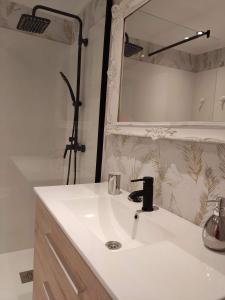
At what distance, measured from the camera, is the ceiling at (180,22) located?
84 centimetres

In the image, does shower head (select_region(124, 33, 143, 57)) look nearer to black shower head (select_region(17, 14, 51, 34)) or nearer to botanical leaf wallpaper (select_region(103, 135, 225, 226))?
botanical leaf wallpaper (select_region(103, 135, 225, 226))

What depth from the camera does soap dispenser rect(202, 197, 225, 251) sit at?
0.70 metres

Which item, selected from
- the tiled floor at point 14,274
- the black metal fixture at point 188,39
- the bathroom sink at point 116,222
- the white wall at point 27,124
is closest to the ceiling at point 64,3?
the white wall at point 27,124

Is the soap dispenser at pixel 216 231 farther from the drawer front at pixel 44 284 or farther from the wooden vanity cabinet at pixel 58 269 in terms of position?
the drawer front at pixel 44 284

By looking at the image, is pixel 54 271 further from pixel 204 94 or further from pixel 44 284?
pixel 204 94

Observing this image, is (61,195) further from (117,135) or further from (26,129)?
(26,129)

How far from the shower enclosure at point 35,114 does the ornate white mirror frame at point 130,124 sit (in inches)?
11.9

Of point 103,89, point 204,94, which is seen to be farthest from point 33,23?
point 204,94

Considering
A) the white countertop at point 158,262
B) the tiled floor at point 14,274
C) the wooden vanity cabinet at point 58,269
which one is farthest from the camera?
the tiled floor at point 14,274

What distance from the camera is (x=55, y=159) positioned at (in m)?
2.12

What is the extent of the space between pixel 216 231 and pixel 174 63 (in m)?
0.69

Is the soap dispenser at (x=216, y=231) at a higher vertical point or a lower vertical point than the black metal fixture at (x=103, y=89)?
lower

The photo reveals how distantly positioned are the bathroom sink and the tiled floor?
958 millimetres

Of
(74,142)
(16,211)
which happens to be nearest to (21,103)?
(74,142)
